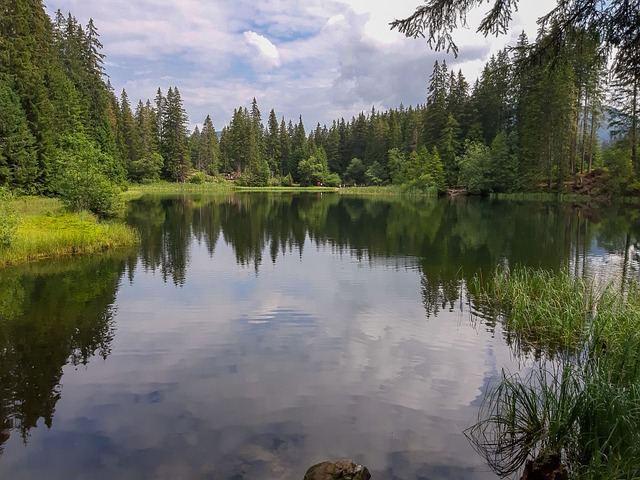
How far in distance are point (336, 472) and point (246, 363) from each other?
428cm

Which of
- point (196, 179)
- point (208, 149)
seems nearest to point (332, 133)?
point (208, 149)

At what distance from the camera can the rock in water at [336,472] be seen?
16.3 ft

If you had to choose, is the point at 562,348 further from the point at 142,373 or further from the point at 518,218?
the point at 518,218

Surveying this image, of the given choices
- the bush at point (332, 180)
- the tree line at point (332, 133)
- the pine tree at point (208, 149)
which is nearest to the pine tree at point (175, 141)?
the tree line at point (332, 133)

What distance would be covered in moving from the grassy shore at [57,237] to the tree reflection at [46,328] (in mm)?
875

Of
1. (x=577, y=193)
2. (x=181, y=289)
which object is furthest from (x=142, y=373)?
(x=577, y=193)

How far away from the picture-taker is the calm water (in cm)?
596

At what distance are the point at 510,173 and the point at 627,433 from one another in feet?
195

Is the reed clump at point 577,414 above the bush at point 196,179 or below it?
below

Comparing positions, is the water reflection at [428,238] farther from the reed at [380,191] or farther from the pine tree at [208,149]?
the pine tree at [208,149]

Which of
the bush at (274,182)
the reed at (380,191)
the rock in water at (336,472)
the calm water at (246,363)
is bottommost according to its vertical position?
the calm water at (246,363)

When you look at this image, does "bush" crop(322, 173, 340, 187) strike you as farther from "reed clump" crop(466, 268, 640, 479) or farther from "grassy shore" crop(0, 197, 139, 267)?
"reed clump" crop(466, 268, 640, 479)

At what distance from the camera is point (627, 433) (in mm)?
5020

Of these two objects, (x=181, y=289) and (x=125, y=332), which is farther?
(x=181, y=289)
